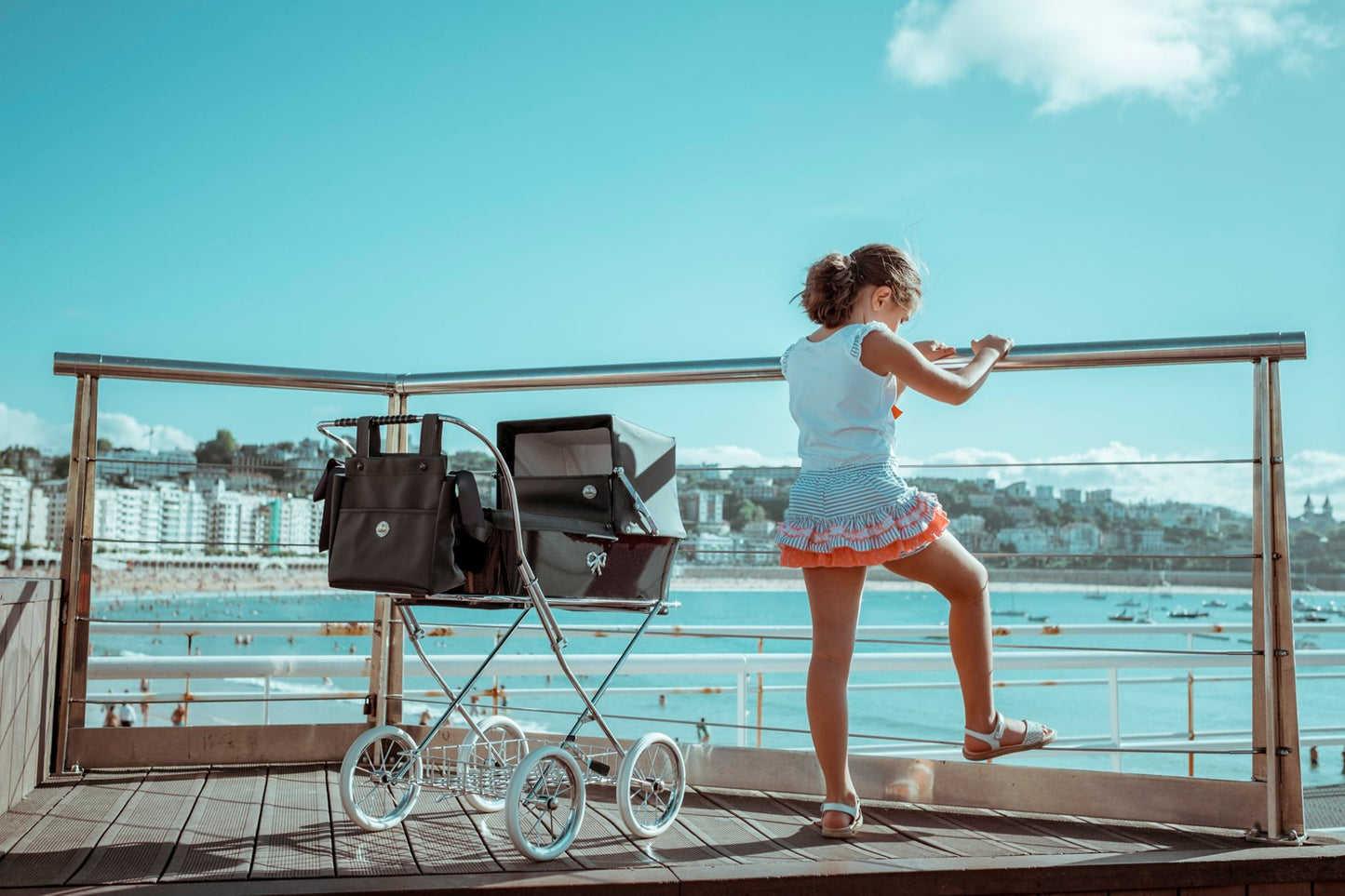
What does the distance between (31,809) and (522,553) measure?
1.39 m

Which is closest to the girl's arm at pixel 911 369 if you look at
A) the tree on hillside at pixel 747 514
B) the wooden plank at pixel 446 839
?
the tree on hillside at pixel 747 514

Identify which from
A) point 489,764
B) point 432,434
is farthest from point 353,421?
point 489,764

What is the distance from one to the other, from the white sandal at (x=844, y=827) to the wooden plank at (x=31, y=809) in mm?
1632

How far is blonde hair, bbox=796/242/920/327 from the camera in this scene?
2.38 meters

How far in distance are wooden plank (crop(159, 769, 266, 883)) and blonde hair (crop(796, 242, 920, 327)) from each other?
1617 mm

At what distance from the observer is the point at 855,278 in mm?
2379

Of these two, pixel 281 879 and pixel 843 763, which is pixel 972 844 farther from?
pixel 281 879

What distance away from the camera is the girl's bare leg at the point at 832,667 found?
2297mm

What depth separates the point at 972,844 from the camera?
2.24 metres

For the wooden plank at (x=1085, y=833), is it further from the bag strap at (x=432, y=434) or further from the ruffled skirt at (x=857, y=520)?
the bag strap at (x=432, y=434)

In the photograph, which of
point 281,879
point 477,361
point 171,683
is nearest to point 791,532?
point 281,879

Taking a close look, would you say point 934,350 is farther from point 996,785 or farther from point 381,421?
point 381,421

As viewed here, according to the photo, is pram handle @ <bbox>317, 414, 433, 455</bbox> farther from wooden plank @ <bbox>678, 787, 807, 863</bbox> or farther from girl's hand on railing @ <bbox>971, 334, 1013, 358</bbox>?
girl's hand on railing @ <bbox>971, 334, 1013, 358</bbox>

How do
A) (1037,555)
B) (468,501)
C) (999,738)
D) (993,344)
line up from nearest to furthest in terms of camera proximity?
1. (468,501)
2. (999,738)
3. (993,344)
4. (1037,555)
